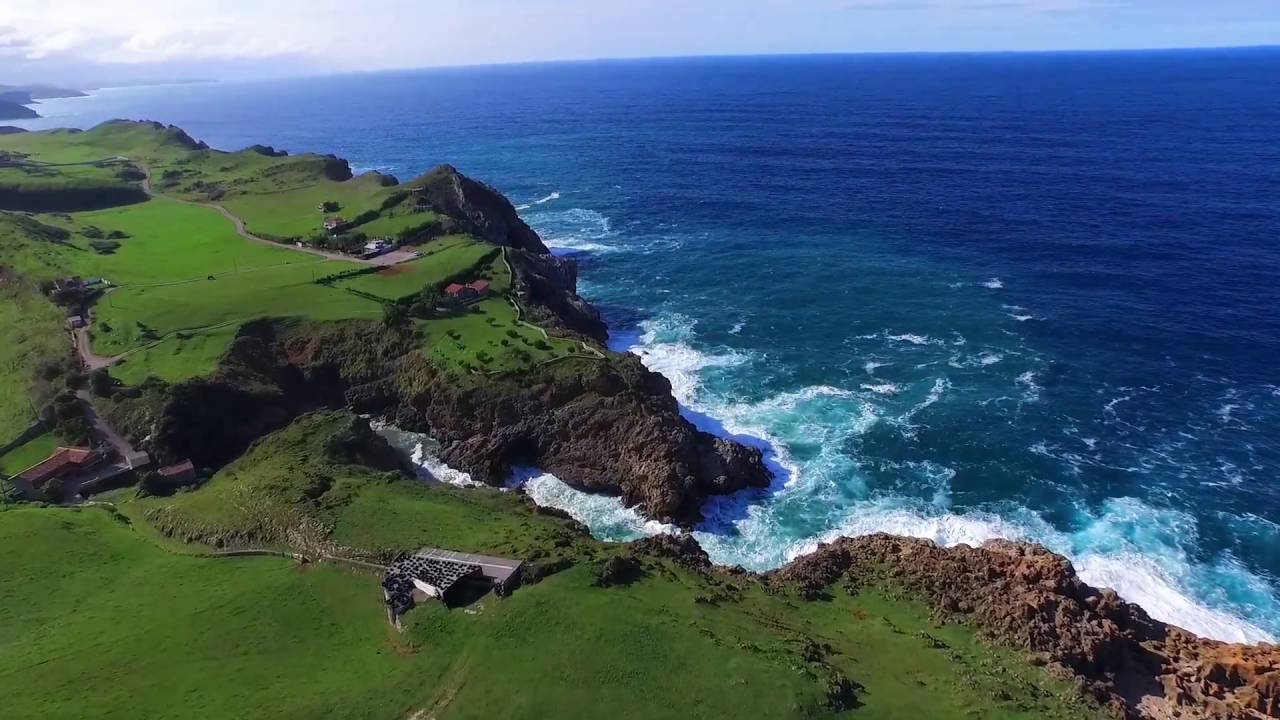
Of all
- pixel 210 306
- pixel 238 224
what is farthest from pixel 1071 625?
pixel 238 224

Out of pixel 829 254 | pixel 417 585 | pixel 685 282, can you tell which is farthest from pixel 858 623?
pixel 829 254

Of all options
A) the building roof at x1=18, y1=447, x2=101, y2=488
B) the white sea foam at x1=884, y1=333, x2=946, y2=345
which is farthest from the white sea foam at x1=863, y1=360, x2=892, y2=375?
the building roof at x1=18, y1=447, x2=101, y2=488

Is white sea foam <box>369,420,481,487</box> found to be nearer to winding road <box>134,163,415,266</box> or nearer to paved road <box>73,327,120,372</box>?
paved road <box>73,327,120,372</box>

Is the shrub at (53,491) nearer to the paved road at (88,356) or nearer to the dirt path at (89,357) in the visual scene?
the dirt path at (89,357)

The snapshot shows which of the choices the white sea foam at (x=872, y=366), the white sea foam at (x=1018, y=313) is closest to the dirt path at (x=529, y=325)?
the white sea foam at (x=872, y=366)

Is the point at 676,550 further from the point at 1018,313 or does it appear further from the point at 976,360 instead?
the point at 1018,313

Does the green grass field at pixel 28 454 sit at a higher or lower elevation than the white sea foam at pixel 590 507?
higher

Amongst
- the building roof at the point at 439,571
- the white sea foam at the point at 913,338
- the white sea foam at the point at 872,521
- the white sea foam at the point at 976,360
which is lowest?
the white sea foam at the point at 872,521
